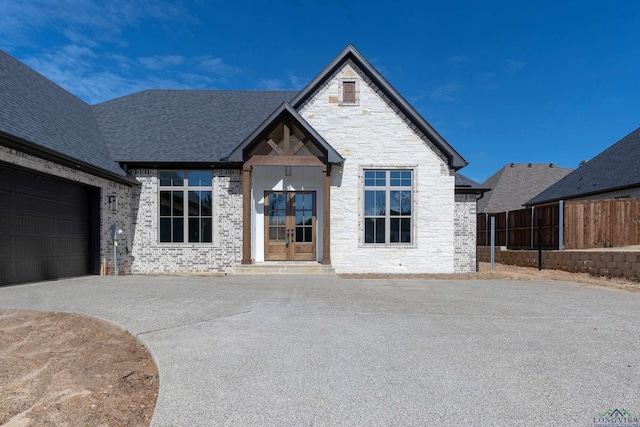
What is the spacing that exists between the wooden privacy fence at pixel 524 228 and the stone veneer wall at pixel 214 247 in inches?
460

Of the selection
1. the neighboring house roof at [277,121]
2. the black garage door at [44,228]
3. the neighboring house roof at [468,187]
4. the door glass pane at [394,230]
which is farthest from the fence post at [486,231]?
the black garage door at [44,228]

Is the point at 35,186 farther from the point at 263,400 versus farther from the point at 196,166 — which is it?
the point at 263,400

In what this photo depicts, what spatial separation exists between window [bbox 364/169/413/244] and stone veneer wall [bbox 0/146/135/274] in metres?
8.23

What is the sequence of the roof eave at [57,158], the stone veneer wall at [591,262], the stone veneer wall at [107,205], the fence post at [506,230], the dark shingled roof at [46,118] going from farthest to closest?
the fence post at [506,230], the stone veneer wall at [591,262], the stone veneer wall at [107,205], the dark shingled roof at [46,118], the roof eave at [57,158]

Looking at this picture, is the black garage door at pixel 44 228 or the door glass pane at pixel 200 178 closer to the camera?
the black garage door at pixel 44 228

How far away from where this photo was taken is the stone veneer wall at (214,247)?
40.4ft

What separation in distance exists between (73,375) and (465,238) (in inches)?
471

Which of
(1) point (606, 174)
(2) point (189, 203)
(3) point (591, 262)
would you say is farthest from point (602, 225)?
(2) point (189, 203)

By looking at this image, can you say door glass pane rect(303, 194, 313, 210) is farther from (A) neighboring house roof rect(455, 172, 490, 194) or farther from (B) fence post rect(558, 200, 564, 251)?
(B) fence post rect(558, 200, 564, 251)

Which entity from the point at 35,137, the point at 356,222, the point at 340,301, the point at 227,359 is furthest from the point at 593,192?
the point at 35,137

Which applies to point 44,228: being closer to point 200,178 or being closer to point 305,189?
point 200,178

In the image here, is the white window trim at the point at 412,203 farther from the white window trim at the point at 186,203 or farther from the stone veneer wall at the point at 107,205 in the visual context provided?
the stone veneer wall at the point at 107,205

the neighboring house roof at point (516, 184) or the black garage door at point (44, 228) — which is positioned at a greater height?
the neighboring house roof at point (516, 184)

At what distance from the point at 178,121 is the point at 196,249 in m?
5.61
